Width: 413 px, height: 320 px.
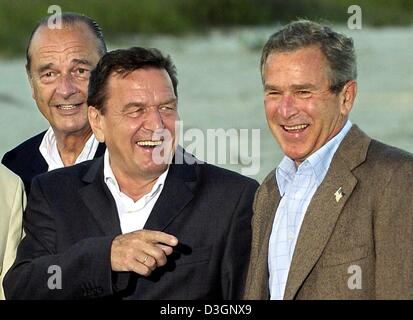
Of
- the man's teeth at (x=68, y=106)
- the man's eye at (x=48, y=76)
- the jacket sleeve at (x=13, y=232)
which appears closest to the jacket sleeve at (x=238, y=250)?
the jacket sleeve at (x=13, y=232)

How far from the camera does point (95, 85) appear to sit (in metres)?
3.65

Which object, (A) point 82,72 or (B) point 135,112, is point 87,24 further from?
(B) point 135,112

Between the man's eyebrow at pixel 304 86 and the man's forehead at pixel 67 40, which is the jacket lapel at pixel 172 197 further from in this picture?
the man's forehead at pixel 67 40

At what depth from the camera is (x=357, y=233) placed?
308 cm

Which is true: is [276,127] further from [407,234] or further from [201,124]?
[201,124]

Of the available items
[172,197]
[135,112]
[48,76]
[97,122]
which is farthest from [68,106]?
[172,197]

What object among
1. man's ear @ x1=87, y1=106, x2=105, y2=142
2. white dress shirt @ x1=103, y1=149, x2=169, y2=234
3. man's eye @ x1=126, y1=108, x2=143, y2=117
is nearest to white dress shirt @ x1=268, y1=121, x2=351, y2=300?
white dress shirt @ x1=103, y1=149, x2=169, y2=234

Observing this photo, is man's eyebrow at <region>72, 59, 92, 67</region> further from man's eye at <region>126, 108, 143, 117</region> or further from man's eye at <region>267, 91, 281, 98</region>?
man's eye at <region>267, 91, 281, 98</region>

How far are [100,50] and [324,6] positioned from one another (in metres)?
6.04

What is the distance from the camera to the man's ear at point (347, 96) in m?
3.30

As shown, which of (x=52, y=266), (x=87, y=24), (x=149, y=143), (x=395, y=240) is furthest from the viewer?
(x=87, y=24)

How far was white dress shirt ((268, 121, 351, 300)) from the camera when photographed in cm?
323

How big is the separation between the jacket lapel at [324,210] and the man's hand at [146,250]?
371mm

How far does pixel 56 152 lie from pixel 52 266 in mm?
978
